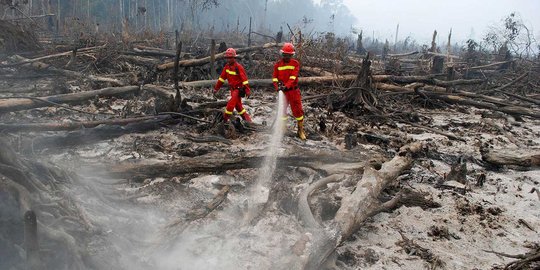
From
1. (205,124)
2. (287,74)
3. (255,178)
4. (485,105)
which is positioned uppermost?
(287,74)

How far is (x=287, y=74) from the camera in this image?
267 inches

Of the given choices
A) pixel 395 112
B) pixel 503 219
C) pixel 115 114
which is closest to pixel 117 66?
pixel 115 114

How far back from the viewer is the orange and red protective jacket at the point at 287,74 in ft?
21.9

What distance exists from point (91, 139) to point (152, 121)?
1.20 meters

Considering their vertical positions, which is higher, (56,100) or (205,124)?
(56,100)

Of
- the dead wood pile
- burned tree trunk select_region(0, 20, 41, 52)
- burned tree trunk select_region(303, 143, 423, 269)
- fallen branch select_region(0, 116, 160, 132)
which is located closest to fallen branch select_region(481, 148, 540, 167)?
the dead wood pile

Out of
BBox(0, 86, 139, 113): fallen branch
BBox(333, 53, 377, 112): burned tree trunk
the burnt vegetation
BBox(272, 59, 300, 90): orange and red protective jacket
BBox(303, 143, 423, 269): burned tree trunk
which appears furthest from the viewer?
BBox(333, 53, 377, 112): burned tree trunk

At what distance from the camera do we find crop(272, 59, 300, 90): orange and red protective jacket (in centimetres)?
668

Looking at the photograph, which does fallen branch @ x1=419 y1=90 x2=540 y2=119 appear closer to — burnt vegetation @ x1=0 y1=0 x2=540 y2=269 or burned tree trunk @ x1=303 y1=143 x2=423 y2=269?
burnt vegetation @ x1=0 y1=0 x2=540 y2=269

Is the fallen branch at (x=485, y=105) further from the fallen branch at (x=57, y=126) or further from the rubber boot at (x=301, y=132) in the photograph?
the fallen branch at (x=57, y=126)

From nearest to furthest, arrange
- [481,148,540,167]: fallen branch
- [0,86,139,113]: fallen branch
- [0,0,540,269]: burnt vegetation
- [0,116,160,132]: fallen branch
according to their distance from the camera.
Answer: [0,0,540,269]: burnt vegetation → [0,116,160,132]: fallen branch → [0,86,139,113]: fallen branch → [481,148,540,167]: fallen branch

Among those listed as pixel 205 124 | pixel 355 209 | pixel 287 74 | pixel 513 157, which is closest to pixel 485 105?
pixel 513 157

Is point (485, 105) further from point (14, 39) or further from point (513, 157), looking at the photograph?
point (14, 39)

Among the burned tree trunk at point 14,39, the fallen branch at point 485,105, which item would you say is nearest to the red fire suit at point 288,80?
the fallen branch at point 485,105
